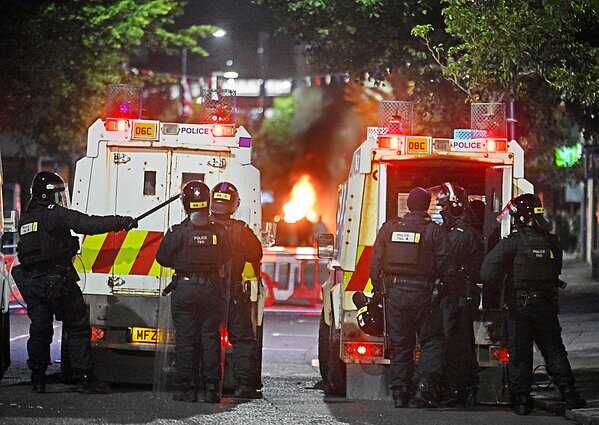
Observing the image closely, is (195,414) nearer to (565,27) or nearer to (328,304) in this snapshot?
(328,304)

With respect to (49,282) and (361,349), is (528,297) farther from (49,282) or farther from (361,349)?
(49,282)

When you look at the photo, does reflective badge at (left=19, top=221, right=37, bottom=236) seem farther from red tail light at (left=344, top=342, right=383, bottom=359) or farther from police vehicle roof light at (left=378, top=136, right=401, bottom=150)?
police vehicle roof light at (left=378, top=136, right=401, bottom=150)

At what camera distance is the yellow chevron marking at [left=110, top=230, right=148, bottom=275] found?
39.1ft

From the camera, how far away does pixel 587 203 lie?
3394cm

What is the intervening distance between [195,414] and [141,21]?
68.2ft

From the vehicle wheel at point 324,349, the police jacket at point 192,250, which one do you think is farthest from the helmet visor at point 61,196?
the vehicle wheel at point 324,349

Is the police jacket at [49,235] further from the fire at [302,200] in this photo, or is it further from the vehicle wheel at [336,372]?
the fire at [302,200]

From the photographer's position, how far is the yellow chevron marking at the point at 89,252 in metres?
12.0

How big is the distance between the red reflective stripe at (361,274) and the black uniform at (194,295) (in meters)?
1.14

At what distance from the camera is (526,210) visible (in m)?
11.0

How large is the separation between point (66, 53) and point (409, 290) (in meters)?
18.7

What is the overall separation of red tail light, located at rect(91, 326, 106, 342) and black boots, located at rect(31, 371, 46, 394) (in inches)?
25.0

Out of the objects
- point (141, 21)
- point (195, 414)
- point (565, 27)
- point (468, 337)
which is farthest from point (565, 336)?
point (141, 21)

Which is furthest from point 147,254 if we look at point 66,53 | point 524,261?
point 66,53
